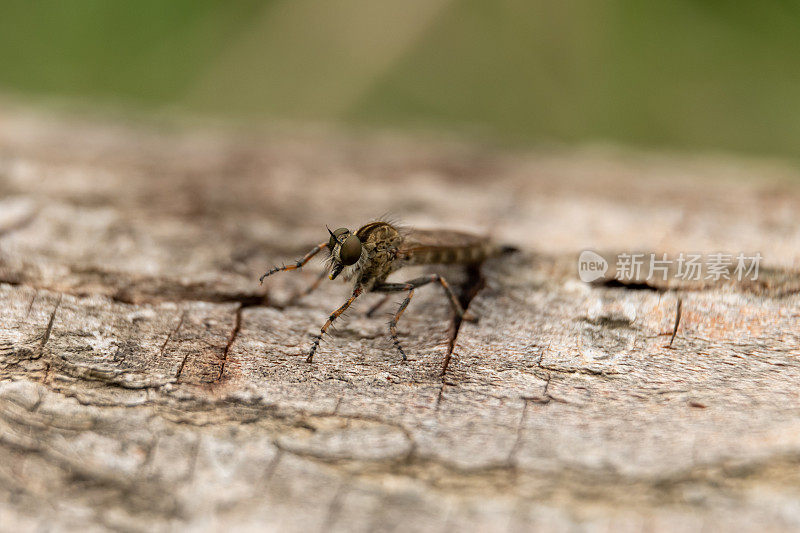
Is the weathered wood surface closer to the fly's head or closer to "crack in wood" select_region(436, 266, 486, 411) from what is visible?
"crack in wood" select_region(436, 266, 486, 411)

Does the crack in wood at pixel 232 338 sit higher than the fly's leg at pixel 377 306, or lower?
lower

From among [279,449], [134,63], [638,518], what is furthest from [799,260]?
[134,63]

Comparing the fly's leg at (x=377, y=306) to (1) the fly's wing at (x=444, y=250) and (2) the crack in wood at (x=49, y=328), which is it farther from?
(2) the crack in wood at (x=49, y=328)

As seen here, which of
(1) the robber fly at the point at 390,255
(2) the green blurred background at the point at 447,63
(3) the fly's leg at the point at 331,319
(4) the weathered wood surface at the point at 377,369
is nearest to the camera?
(4) the weathered wood surface at the point at 377,369

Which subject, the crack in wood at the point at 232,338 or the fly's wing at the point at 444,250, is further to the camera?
the fly's wing at the point at 444,250

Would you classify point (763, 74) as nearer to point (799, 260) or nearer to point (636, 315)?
point (799, 260)

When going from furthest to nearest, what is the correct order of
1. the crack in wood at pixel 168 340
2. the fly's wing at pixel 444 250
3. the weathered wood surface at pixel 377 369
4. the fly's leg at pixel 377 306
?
the fly's wing at pixel 444 250 → the fly's leg at pixel 377 306 → the crack in wood at pixel 168 340 → the weathered wood surface at pixel 377 369

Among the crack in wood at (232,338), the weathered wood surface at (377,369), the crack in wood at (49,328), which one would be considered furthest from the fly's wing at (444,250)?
the crack in wood at (49,328)
